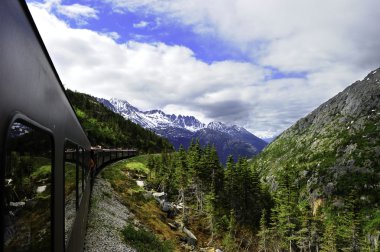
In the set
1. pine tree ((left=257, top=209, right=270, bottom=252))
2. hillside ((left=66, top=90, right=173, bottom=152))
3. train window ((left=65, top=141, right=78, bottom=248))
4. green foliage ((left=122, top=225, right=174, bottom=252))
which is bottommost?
pine tree ((left=257, top=209, right=270, bottom=252))

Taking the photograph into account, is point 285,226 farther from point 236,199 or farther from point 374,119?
point 374,119

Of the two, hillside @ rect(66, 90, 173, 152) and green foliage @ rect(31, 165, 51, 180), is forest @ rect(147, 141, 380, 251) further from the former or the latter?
hillside @ rect(66, 90, 173, 152)

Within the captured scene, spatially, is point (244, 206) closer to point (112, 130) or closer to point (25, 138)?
point (25, 138)

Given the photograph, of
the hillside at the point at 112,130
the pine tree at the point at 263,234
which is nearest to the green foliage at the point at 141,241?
the pine tree at the point at 263,234

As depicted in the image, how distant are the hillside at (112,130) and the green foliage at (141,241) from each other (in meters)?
114

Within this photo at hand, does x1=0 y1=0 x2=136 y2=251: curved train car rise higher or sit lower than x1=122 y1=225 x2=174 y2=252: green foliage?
higher

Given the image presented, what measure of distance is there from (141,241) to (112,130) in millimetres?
135041

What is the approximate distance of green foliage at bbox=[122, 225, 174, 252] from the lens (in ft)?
68.9

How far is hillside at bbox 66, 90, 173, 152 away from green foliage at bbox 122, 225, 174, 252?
4494 inches

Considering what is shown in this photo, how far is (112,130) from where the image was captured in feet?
503

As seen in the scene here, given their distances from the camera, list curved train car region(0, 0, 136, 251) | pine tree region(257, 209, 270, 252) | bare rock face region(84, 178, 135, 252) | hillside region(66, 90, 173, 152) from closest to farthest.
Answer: curved train car region(0, 0, 136, 251) → bare rock face region(84, 178, 135, 252) → pine tree region(257, 209, 270, 252) → hillside region(66, 90, 173, 152)

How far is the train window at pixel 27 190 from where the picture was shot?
2.59 metres

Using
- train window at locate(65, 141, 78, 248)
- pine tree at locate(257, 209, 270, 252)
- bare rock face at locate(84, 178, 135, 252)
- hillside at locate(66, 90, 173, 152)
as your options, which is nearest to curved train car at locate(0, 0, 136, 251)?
train window at locate(65, 141, 78, 248)

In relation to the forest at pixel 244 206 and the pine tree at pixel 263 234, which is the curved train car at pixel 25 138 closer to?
the forest at pixel 244 206
